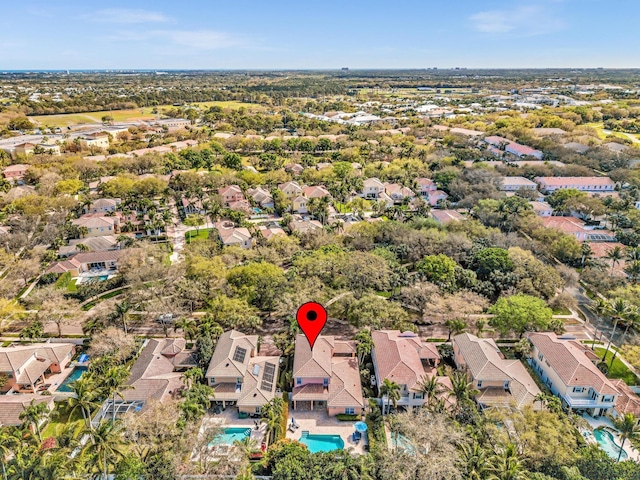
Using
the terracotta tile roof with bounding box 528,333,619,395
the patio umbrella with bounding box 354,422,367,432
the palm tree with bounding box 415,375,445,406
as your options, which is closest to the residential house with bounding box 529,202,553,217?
the terracotta tile roof with bounding box 528,333,619,395

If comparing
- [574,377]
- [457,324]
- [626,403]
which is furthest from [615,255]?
[457,324]

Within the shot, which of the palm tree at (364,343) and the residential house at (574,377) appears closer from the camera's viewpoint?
the residential house at (574,377)

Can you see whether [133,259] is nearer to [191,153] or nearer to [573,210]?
[191,153]

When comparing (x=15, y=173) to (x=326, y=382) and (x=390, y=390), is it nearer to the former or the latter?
(x=326, y=382)

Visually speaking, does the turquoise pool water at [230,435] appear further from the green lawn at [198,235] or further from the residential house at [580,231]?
the residential house at [580,231]

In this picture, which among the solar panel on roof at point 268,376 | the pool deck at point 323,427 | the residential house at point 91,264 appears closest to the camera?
the pool deck at point 323,427

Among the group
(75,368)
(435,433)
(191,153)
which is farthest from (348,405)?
(191,153)

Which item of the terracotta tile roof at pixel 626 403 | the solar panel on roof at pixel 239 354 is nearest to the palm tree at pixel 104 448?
the solar panel on roof at pixel 239 354
